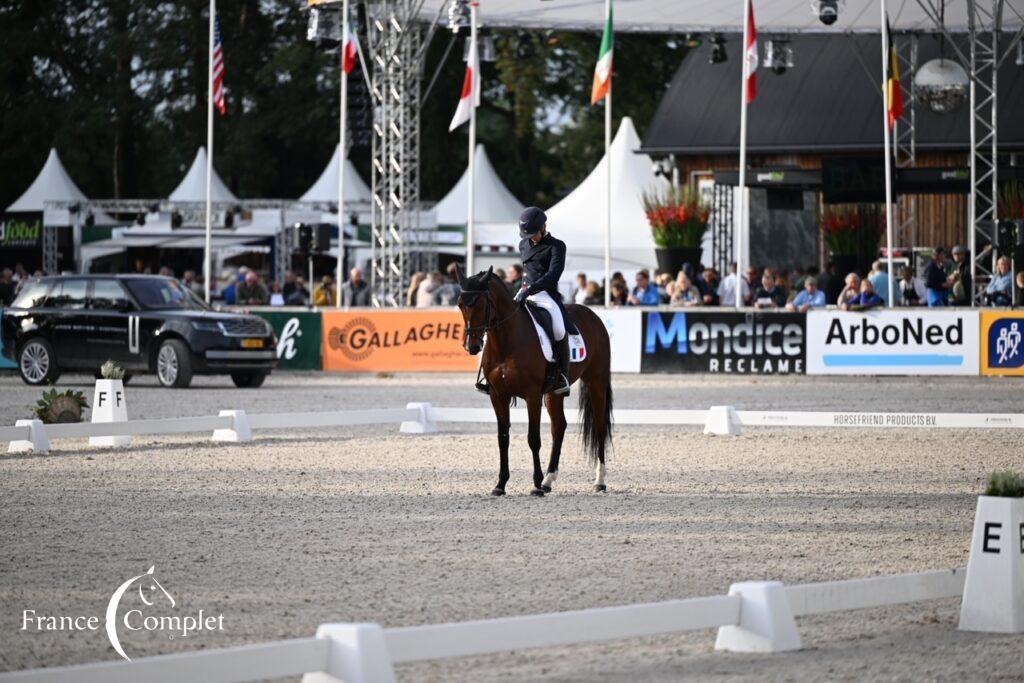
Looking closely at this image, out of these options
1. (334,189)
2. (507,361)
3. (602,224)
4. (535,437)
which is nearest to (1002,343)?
(602,224)

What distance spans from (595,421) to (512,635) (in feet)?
27.1

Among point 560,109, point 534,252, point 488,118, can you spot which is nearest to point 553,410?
point 534,252

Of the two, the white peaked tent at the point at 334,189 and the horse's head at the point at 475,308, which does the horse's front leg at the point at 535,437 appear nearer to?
the horse's head at the point at 475,308

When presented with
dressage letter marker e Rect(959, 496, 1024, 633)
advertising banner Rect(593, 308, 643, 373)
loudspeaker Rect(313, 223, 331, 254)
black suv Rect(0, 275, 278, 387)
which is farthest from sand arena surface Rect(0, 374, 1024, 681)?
loudspeaker Rect(313, 223, 331, 254)

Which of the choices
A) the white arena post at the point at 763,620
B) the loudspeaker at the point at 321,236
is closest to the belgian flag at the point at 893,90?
the loudspeaker at the point at 321,236

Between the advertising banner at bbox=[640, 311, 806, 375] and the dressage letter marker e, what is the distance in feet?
72.8

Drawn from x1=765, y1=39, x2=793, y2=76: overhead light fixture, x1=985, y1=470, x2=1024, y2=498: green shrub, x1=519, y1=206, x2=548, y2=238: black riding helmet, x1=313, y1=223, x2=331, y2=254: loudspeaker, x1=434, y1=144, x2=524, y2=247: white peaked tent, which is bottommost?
x1=985, y1=470, x2=1024, y2=498: green shrub

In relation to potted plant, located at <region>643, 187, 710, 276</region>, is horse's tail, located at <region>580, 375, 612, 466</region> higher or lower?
lower

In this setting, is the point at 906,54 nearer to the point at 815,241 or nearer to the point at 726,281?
the point at 815,241

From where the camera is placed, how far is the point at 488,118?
76188 mm

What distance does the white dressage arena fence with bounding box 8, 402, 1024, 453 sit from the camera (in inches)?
733

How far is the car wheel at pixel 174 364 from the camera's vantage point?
2884 cm

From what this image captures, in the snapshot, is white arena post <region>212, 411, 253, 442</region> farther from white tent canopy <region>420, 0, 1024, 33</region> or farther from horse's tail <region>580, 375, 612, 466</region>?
white tent canopy <region>420, 0, 1024, 33</region>

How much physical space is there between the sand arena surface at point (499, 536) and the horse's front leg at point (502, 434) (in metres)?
0.31
